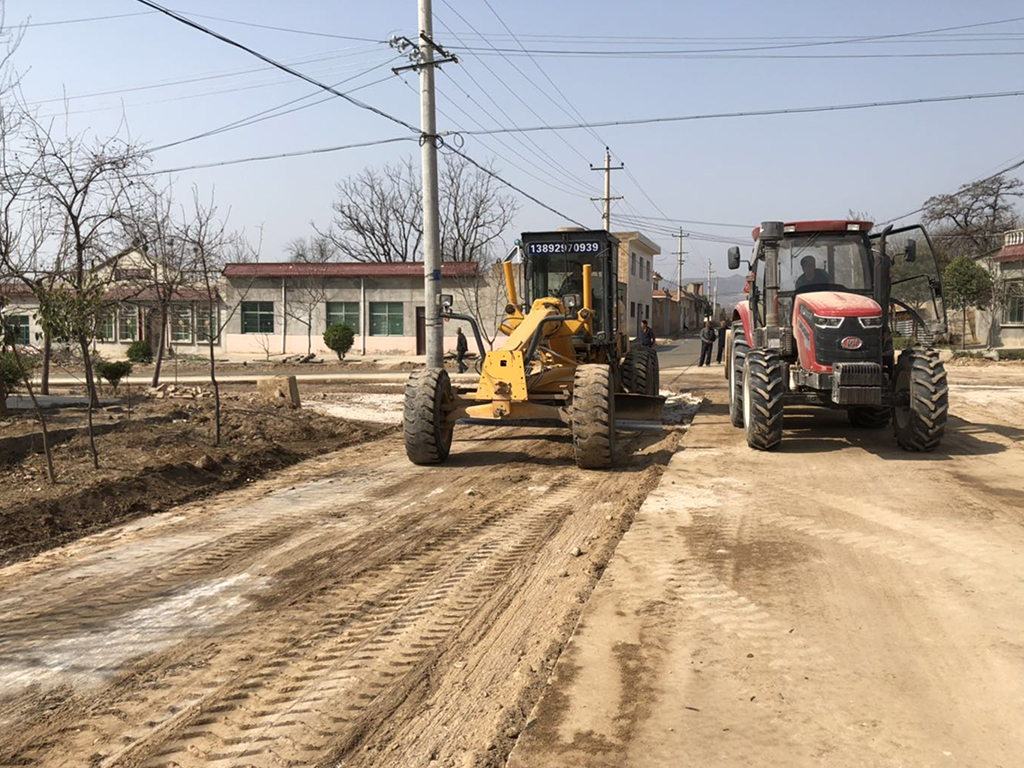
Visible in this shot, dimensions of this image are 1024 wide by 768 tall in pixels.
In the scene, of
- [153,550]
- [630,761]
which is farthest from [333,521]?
[630,761]

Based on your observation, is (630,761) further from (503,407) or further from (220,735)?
(503,407)

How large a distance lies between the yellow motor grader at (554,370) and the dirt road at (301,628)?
4.37 ft

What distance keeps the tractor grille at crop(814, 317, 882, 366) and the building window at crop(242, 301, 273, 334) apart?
3114 centimetres

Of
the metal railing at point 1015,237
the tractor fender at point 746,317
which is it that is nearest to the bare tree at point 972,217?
the metal railing at point 1015,237

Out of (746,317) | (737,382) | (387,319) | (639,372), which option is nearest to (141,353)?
(387,319)

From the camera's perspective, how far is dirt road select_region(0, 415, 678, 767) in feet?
11.0

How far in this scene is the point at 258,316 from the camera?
36875 millimetres

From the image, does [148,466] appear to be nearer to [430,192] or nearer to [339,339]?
[430,192]

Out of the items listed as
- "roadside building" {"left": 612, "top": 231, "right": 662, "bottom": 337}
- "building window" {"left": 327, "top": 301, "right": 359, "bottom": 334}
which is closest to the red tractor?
"building window" {"left": 327, "top": 301, "right": 359, "bottom": 334}

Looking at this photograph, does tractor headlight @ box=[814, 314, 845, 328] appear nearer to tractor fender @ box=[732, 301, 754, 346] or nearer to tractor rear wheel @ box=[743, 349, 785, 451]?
tractor rear wheel @ box=[743, 349, 785, 451]

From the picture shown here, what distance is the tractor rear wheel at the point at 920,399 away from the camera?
358 inches

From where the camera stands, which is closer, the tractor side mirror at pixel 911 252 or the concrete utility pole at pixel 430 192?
the tractor side mirror at pixel 911 252

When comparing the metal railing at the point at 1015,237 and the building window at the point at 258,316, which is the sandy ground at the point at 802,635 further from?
the building window at the point at 258,316

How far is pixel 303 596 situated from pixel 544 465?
15.7 ft
